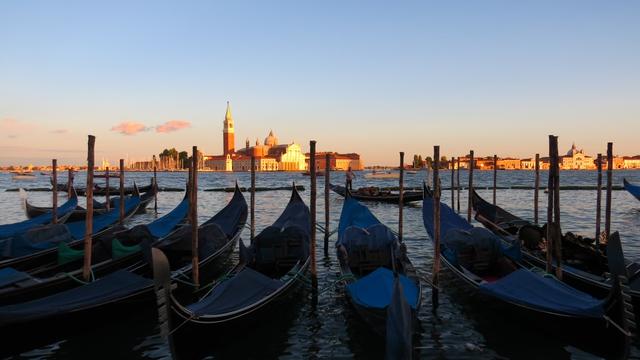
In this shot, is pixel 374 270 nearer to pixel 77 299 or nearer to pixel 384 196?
pixel 77 299

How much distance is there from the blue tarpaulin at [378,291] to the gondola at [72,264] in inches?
166

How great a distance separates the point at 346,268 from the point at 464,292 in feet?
7.59

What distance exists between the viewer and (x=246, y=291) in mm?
6734

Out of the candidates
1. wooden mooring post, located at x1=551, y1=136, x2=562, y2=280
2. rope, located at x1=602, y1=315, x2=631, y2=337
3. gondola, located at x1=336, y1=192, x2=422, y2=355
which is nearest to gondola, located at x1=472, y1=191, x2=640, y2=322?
wooden mooring post, located at x1=551, y1=136, x2=562, y2=280

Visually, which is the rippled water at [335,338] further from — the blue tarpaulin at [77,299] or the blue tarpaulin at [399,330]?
the blue tarpaulin at [399,330]

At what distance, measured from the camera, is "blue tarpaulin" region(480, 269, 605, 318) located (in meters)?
5.73

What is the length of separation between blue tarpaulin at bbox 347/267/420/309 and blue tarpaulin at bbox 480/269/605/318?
1189 mm

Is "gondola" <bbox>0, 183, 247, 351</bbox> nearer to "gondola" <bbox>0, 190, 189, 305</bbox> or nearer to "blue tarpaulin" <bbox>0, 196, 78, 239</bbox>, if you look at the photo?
"gondola" <bbox>0, 190, 189, 305</bbox>

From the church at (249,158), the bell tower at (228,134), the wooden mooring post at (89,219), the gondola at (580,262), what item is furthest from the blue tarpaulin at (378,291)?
the bell tower at (228,134)

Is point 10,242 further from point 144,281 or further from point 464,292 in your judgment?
point 464,292

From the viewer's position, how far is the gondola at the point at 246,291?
17.4 feet

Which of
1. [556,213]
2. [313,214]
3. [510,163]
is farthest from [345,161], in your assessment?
[556,213]

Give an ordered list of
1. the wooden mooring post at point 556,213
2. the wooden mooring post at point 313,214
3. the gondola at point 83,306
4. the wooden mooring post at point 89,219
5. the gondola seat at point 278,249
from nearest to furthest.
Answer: the gondola at point 83,306
the wooden mooring post at point 556,213
the wooden mooring post at point 89,219
the wooden mooring post at point 313,214
the gondola seat at point 278,249

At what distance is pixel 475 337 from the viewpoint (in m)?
6.89
